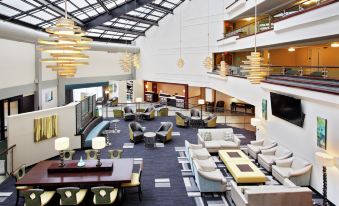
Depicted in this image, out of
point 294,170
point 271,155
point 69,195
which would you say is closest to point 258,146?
point 271,155

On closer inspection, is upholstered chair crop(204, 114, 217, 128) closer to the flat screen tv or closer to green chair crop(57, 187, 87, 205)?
the flat screen tv

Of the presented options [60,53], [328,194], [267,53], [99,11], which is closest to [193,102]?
[267,53]

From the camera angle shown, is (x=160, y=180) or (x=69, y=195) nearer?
(x=69, y=195)

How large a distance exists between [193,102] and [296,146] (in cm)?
1731

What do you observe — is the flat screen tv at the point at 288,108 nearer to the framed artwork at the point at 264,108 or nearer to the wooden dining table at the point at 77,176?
the framed artwork at the point at 264,108

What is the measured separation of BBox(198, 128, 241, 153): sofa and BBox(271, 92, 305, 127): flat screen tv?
2.21 metres

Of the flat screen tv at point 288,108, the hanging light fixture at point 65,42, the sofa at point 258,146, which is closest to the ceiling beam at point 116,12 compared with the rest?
the flat screen tv at point 288,108

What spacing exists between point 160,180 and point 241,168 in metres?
2.77

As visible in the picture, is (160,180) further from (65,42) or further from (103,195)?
(65,42)

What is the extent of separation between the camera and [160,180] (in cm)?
985

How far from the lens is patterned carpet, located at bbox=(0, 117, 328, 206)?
8.31m

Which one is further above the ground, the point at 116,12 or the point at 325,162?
the point at 116,12

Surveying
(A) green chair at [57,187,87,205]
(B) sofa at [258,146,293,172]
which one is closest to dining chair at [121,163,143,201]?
(A) green chair at [57,187,87,205]

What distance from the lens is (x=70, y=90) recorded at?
26141 mm
